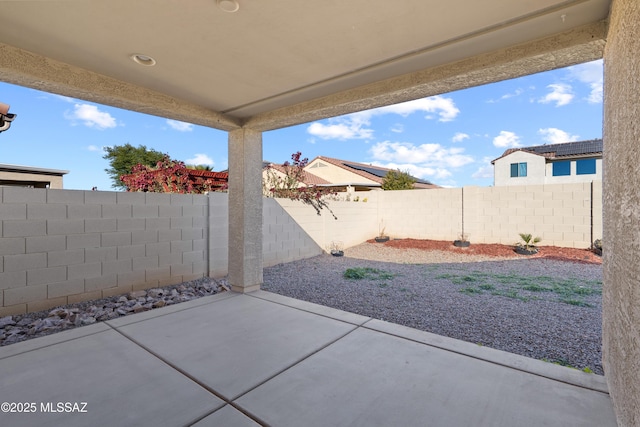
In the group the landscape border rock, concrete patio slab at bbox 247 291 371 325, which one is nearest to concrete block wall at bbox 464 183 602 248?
concrete patio slab at bbox 247 291 371 325

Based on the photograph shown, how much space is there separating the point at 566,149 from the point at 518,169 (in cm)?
295

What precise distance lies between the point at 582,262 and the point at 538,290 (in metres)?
2.94

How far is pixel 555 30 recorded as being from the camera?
1953 mm

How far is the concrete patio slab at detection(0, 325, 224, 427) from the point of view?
5.32ft

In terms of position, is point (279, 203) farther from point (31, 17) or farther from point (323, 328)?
point (31, 17)

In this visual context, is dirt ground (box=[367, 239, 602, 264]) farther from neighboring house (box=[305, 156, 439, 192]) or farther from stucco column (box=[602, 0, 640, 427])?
neighboring house (box=[305, 156, 439, 192])

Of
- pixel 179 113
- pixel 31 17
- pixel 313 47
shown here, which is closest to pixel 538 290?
pixel 313 47

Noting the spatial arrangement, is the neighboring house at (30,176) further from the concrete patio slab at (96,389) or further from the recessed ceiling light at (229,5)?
the recessed ceiling light at (229,5)

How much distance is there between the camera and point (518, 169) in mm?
19750

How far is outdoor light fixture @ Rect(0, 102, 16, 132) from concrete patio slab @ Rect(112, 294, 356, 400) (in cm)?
324

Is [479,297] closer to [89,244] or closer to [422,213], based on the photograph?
[89,244]

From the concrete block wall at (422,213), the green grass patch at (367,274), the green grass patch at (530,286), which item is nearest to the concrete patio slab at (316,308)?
the green grass patch at (367,274)

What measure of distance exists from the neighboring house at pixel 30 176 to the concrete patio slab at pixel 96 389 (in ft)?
29.6

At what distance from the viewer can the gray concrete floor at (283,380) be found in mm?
1628
